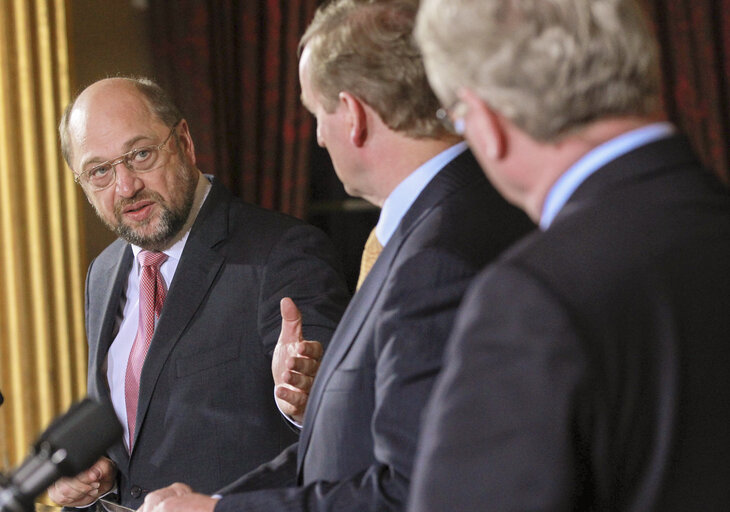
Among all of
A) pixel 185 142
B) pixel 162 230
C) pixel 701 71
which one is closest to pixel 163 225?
pixel 162 230

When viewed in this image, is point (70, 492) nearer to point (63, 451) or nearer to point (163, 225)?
point (163, 225)

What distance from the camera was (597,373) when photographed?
793 millimetres

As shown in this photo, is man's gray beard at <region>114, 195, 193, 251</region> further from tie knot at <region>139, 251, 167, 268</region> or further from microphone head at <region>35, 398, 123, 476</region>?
microphone head at <region>35, 398, 123, 476</region>

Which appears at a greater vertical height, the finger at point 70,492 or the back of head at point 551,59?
the back of head at point 551,59

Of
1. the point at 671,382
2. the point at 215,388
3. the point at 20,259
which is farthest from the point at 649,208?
the point at 20,259

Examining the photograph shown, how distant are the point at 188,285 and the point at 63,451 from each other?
4.28 feet

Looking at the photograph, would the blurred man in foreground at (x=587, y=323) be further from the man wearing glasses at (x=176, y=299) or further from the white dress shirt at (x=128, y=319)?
the white dress shirt at (x=128, y=319)

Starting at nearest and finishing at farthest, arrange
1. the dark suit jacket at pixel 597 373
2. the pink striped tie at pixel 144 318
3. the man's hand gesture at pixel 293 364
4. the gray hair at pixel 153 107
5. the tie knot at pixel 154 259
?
the dark suit jacket at pixel 597 373, the man's hand gesture at pixel 293 364, the pink striped tie at pixel 144 318, the tie knot at pixel 154 259, the gray hair at pixel 153 107

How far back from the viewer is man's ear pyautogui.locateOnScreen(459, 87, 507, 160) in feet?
3.02

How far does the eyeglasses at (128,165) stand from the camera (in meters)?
2.46

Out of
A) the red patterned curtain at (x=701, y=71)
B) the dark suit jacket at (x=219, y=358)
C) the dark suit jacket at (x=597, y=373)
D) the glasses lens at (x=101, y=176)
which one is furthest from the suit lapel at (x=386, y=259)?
the red patterned curtain at (x=701, y=71)

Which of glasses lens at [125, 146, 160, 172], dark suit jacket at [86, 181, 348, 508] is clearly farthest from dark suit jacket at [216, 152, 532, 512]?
glasses lens at [125, 146, 160, 172]

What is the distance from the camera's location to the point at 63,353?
381cm

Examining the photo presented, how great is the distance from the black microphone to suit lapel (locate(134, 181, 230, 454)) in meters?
1.16
